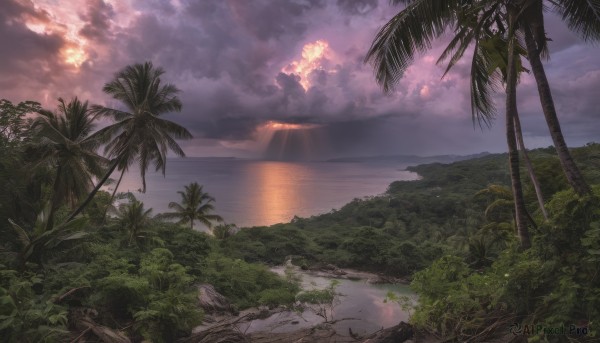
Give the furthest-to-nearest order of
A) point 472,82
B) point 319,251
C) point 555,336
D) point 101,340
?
point 319,251
point 472,82
point 101,340
point 555,336

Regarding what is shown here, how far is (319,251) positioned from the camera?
36.1 meters

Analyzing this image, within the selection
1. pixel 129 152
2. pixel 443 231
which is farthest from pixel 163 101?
pixel 443 231

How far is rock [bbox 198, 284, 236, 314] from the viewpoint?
1329 centimetres

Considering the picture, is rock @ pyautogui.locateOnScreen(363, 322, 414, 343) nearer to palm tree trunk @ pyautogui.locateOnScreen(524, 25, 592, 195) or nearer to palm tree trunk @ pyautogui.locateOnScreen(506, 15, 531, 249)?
palm tree trunk @ pyautogui.locateOnScreen(506, 15, 531, 249)

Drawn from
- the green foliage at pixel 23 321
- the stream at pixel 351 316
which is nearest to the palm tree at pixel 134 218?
the stream at pixel 351 316

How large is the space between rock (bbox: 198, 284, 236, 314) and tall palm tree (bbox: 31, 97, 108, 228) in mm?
8792

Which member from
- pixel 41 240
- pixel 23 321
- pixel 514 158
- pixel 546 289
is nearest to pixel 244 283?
pixel 41 240

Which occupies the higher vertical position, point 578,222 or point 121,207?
point 578,222

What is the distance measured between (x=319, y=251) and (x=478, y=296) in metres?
30.6

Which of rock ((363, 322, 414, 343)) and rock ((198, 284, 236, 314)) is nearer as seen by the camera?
rock ((363, 322, 414, 343))

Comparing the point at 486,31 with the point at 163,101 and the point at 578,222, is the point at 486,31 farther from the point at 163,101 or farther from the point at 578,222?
the point at 163,101

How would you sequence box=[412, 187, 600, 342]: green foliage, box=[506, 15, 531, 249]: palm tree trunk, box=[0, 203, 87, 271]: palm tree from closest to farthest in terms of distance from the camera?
box=[412, 187, 600, 342]: green foliage → box=[506, 15, 531, 249]: palm tree trunk → box=[0, 203, 87, 271]: palm tree

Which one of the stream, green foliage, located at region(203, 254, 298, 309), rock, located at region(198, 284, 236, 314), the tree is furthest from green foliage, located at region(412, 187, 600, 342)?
the tree

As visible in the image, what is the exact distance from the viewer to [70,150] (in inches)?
709
